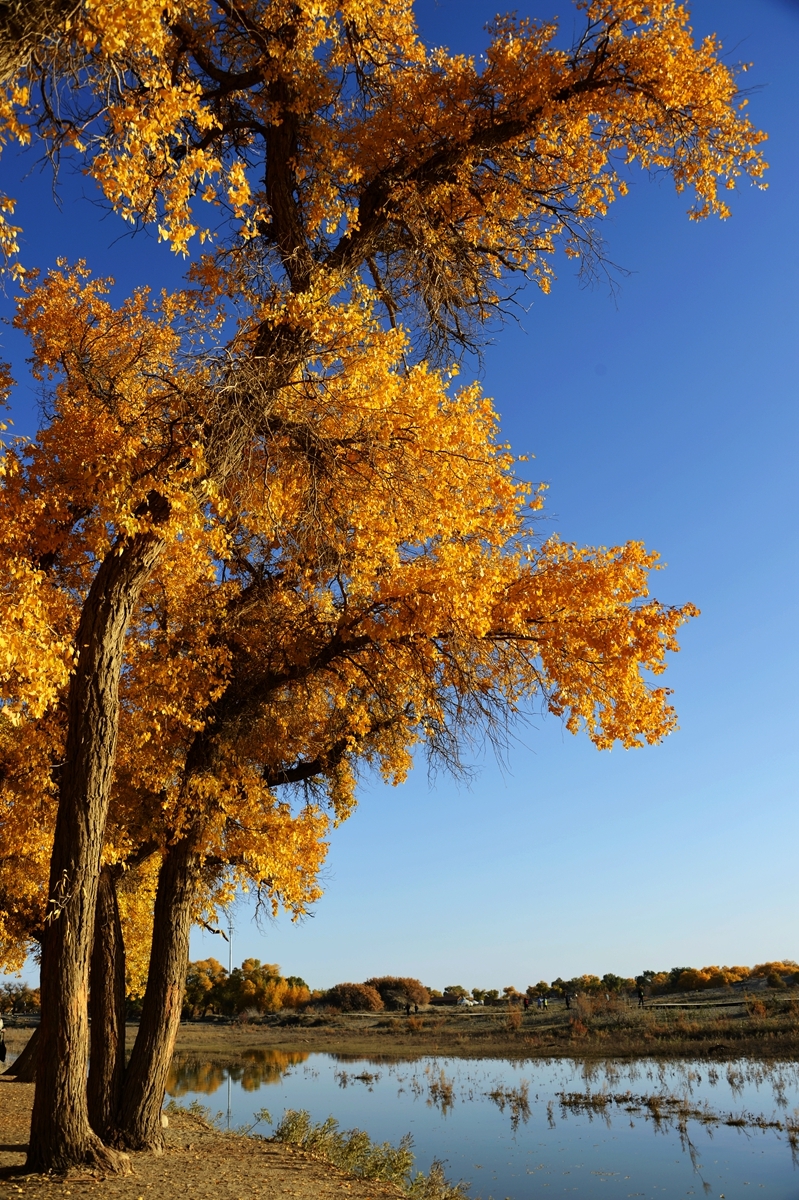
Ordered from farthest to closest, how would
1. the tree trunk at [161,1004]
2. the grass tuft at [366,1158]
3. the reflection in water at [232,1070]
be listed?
the reflection in water at [232,1070] → the grass tuft at [366,1158] → the tree trunk at [161,1004]

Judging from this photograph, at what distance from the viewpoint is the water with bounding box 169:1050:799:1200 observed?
40.1 ft

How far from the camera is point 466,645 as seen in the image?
8.97 meters

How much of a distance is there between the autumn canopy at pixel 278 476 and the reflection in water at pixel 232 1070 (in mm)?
16360

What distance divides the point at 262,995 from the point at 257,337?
65.6m

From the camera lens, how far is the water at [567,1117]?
1221cm

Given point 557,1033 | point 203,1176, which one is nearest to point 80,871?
point 203,1176

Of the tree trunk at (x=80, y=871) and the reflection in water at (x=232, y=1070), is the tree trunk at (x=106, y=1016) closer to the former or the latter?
the tree trunk at (x=80, y=871)

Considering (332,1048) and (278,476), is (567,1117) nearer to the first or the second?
Answer: (278,476)

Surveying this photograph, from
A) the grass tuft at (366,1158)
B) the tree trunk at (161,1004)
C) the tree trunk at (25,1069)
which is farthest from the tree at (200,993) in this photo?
the tree trunk at (161,1004)

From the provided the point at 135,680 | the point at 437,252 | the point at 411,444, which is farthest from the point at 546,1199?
the point at 437,252

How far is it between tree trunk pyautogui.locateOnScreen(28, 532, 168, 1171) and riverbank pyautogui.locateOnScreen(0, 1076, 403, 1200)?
0.94 ft

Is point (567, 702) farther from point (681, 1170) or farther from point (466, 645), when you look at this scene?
point (681, 1170)

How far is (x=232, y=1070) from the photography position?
30.0 meters

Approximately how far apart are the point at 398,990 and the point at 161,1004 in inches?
2267
